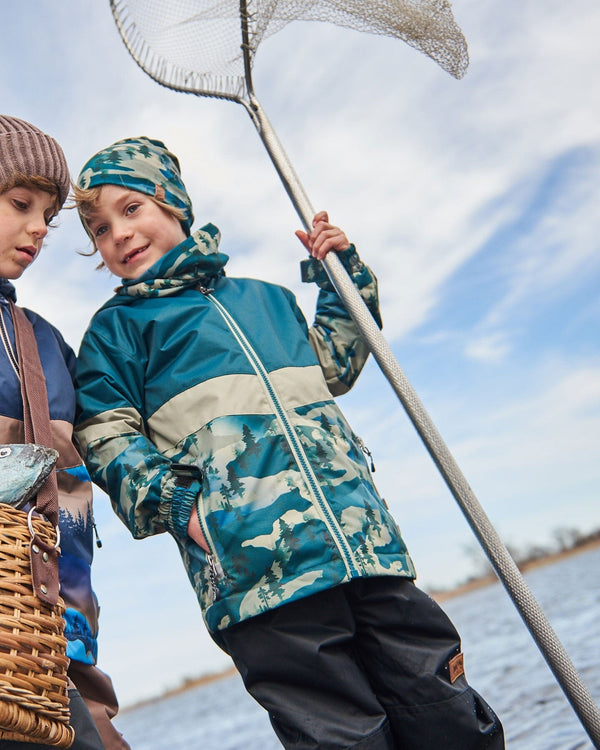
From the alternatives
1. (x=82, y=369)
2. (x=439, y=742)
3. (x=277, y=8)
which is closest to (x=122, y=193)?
(x=82, y=369)

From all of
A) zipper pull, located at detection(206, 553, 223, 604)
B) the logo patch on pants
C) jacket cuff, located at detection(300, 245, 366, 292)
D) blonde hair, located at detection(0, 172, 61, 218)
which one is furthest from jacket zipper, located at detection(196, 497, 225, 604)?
jacket cuff, located at detection(300, 245, 366, 292)

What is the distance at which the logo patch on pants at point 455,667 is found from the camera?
7.37 ft

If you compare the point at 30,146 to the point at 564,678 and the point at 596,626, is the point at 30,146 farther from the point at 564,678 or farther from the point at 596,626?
the point at 596,626

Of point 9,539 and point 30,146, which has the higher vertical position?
point 30,146

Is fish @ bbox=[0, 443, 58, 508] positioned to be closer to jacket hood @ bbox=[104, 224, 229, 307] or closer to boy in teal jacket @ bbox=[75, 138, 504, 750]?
boy in teal jacket @ bbox=[75, 138, 504, 750]

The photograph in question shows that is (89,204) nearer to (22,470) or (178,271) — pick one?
(178,271)

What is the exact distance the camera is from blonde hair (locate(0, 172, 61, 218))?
2.37 meters

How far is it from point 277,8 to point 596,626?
5.94 metres

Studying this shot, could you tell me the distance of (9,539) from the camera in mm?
1722

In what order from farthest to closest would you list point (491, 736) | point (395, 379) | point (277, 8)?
point (277, 8), point (395, 379), point (491, 736)

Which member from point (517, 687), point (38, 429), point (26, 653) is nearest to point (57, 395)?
point (38, 429)

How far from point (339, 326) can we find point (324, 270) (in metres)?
0.25

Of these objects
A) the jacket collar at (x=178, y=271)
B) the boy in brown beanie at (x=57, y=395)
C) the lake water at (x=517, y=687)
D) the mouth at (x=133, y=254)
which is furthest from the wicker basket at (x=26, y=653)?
the lake water at (x=517, y=687)

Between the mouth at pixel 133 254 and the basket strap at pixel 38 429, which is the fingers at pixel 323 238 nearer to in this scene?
the mouth at pixel 133 254
